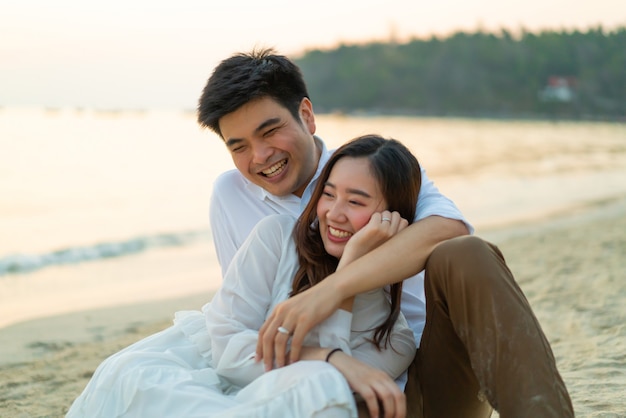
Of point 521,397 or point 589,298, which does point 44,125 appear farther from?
point 521,397

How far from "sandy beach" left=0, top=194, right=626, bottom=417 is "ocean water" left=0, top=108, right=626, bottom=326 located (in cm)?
75

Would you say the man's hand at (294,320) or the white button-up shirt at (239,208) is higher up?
the white button-up shirt at (239,208)

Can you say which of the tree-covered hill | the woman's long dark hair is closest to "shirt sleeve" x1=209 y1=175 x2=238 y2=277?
the woman's long dark hair

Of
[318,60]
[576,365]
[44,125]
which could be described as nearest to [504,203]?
[576,365]

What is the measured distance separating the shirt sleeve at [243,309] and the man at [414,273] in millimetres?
96

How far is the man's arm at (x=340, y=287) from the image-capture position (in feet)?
6.95

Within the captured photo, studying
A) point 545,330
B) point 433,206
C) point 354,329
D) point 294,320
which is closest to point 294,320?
point 294,320

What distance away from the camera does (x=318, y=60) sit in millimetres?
90438

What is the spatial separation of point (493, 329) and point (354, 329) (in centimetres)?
44

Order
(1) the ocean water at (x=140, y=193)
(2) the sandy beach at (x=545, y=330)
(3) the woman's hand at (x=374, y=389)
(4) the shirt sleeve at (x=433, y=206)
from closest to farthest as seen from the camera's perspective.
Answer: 1. (3) the woman's hand at (x=374, y=389)
2. (4) the shirt sleeve at (x=433, y=206)
3. (2) the sandy beach at (x=545, y=330)
4. (1) the ocean water at (x=140, y=193)

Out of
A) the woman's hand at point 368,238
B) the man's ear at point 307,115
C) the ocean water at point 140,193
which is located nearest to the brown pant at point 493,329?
the woman's hand at point 368,238

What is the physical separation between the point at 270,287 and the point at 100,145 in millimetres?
25293

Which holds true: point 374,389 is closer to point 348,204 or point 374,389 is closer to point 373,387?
point 373,387

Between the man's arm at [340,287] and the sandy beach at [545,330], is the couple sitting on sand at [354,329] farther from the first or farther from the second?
the sandy beach at [545,330]
